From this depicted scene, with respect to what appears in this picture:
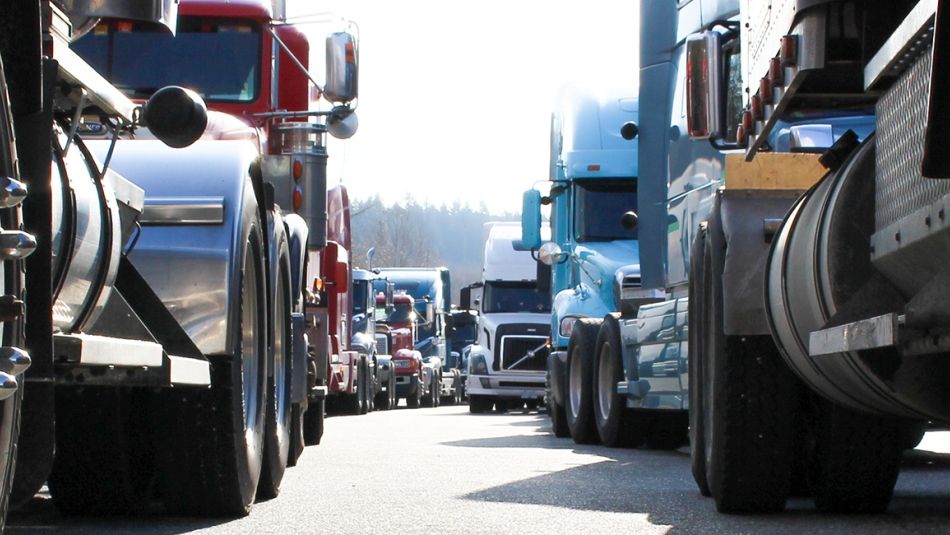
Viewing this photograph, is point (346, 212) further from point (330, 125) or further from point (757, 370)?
point (757, 370)

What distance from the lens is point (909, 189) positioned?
4617 mm

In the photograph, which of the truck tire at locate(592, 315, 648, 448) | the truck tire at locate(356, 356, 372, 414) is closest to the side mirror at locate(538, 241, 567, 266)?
the truck tire at locate(592, 315, 648, 448)

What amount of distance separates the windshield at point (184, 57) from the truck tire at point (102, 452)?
4.64 meters

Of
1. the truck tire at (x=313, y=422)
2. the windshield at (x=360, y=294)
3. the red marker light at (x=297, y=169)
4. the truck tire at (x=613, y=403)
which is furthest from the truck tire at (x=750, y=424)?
the windshield at (x=360, y=294)

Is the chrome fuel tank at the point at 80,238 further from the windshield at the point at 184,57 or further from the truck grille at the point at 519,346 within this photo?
the truck grille at the point at 519,346

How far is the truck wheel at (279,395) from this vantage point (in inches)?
280

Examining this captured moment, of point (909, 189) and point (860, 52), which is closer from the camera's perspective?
point (909, 189)

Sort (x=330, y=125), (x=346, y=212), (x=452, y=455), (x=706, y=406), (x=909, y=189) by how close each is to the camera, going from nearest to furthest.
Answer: (x=909, y=189), (x=706, y=406), (x=330, y=125), (x=452, y=455), (x=346, y=212)

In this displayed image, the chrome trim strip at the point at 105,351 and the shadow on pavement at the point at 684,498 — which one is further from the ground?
the chrome trim strip at the point at 105,351

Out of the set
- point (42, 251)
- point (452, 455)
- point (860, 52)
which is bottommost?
point (452, 455)

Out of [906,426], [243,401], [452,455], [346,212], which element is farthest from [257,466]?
[346,212]

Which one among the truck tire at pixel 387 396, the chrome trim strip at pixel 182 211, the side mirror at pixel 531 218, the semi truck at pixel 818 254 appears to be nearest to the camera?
the semi truck at pixel 818 254

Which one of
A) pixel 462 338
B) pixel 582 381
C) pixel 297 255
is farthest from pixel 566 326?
pixel 462 338

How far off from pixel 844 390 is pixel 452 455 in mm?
6191
